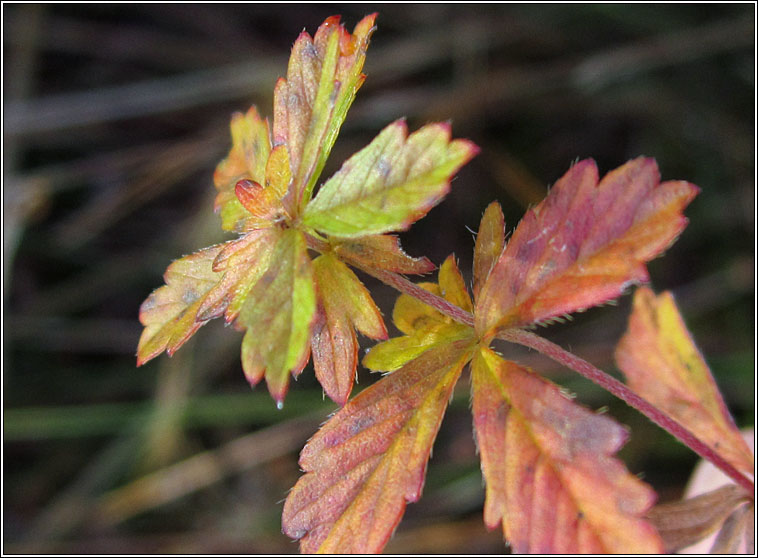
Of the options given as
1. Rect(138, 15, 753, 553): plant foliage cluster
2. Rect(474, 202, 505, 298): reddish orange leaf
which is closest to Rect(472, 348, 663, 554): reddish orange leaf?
Rect(138, 15, 753, 553): plant foliage cluster

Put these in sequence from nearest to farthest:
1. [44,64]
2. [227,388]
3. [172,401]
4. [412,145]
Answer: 1. [412,145]
2. [172,401]
3. [227,388]
4. [44,64]

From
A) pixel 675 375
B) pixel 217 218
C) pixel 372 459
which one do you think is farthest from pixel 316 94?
pixel 217 218

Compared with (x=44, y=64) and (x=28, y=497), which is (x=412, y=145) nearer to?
(x=28, y=497)

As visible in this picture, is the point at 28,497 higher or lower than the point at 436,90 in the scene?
lower

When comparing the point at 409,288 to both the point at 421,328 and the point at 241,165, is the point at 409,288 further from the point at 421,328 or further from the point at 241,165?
the point at 241,165

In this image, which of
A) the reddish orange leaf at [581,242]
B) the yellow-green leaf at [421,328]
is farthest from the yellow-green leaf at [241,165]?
the reddish orange leaf at [581,242]

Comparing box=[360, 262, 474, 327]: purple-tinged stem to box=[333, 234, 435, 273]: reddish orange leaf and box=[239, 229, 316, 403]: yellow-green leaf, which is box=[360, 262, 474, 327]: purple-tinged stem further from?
box=[239, 229, 316, 403]: yellow-green leaf

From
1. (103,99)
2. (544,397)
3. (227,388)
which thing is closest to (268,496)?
(227,388)
